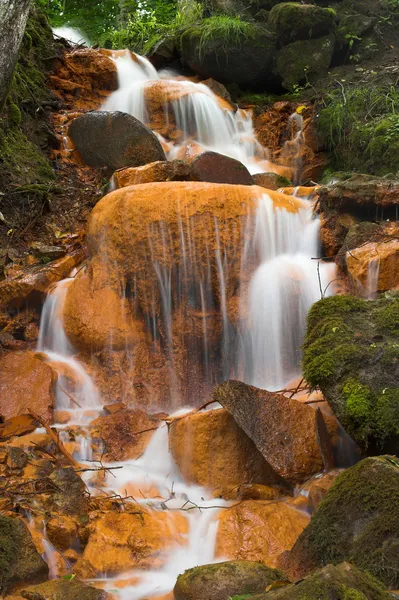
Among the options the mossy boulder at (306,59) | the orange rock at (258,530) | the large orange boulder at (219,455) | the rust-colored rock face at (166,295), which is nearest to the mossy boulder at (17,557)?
the orange rock at (258,530)

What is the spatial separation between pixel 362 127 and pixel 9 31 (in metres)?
6.34

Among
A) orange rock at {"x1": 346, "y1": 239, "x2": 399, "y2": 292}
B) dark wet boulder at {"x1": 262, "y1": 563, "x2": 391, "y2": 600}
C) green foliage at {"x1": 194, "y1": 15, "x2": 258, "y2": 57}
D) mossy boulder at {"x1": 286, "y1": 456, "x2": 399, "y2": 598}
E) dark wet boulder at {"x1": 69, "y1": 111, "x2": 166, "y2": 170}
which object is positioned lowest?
mossy boulder at {"x1": 286, "y1": 456, "x2": 399, "y2": 598}

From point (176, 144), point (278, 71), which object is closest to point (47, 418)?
point (176, 144)

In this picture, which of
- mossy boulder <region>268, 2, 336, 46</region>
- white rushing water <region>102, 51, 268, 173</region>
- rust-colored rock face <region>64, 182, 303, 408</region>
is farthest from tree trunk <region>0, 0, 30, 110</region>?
mossy boulder <region>268, 2, 336, 46</region>

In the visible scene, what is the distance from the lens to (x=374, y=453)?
4168mm

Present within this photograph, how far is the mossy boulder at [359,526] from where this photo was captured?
2926 millimetres

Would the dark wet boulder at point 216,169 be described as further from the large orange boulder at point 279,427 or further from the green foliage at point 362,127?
the large orange boulder at point 279,427

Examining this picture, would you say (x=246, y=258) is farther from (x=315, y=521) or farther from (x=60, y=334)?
(x=315, y=521)

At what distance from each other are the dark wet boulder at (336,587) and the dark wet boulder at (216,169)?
6415 millimetres

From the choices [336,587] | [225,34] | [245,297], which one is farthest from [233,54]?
[336,587]

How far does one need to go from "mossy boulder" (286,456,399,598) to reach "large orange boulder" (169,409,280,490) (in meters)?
1.22

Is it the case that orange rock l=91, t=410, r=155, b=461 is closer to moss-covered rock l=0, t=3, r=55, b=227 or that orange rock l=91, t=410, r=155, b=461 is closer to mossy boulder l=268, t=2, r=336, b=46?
moss-covered rock l=0, t=3, r=55, b=227

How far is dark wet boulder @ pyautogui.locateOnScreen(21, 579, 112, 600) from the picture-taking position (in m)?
3.09

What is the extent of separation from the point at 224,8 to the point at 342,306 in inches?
430
